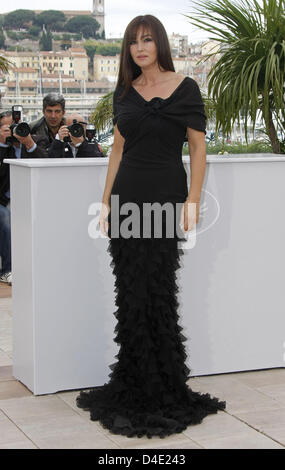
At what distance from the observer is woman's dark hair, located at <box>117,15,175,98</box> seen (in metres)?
2.92

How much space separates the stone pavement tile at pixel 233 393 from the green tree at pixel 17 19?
66735 mm

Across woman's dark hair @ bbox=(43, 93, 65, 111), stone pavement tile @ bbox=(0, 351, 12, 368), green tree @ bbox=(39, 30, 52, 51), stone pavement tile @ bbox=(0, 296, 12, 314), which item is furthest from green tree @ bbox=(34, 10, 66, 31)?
stone pavement tile @ bbox=(0, 351, 12, 368)

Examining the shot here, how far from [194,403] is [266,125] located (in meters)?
3.24

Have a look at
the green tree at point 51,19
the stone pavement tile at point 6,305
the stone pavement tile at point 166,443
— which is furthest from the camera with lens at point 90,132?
the green tree at point 51,19

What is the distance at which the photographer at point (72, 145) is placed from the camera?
15.9ft

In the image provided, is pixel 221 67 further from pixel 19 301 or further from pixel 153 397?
pixel 153 397

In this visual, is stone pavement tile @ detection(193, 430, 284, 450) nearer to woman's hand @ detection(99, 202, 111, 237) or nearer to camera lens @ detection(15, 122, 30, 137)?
woman's hand @ detection(99, 202, 111, 237)

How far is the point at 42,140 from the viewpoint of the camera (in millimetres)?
5777

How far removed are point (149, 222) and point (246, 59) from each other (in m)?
3.11

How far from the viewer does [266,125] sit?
233 inches

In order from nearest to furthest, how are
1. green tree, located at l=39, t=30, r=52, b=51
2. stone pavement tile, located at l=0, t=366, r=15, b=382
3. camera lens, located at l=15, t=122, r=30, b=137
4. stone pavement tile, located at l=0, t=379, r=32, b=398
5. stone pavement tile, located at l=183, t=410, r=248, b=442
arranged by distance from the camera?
stone pavement tile, located at l=183, t=410, r=248, b=442, stone pavement tile, located at l=0, t=379, r=32, b=398, stone pavement tile, located at l=0, t=366, r=15, b=382, camera lens, located at l=15, t=122, r=30, b=137, green tree, located at l=39, t=30, r=52, b=51

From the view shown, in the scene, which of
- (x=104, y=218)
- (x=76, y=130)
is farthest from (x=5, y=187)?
(x=104, y=218)

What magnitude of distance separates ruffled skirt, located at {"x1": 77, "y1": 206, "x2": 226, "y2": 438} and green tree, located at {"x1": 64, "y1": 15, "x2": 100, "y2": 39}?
63.8m

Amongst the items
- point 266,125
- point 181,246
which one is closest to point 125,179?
point 181,246
